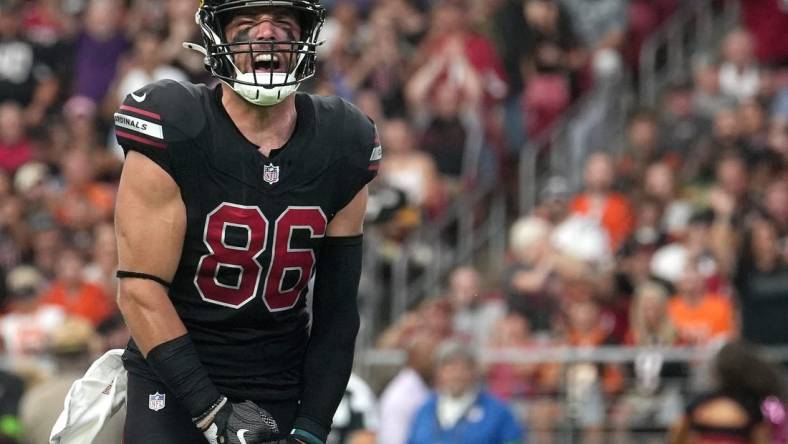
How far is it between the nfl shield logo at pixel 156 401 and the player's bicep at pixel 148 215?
0.36 m

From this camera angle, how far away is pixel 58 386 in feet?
27.7

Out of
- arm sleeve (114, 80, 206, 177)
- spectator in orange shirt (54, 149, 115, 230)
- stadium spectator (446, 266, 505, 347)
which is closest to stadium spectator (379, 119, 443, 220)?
stadium spectator (446, 266, 505, 347)

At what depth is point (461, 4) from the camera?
14852mm

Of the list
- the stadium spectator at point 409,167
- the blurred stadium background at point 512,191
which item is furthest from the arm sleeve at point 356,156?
the stadium spectator at point 409,167

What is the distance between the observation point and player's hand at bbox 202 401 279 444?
4.53 meters

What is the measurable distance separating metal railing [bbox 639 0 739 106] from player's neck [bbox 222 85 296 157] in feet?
33.2

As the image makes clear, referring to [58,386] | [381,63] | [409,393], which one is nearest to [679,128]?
[381,63]

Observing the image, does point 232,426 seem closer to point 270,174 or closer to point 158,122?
point 270,174

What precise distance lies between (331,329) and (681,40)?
1075cm

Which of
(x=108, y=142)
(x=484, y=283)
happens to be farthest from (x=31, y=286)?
(x=484, y=283)

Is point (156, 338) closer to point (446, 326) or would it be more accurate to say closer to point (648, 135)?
point (446, 326)

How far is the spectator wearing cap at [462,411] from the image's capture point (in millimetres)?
9305

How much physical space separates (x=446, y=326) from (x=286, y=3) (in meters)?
6.66

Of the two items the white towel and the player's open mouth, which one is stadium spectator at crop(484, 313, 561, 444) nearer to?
the white towel
